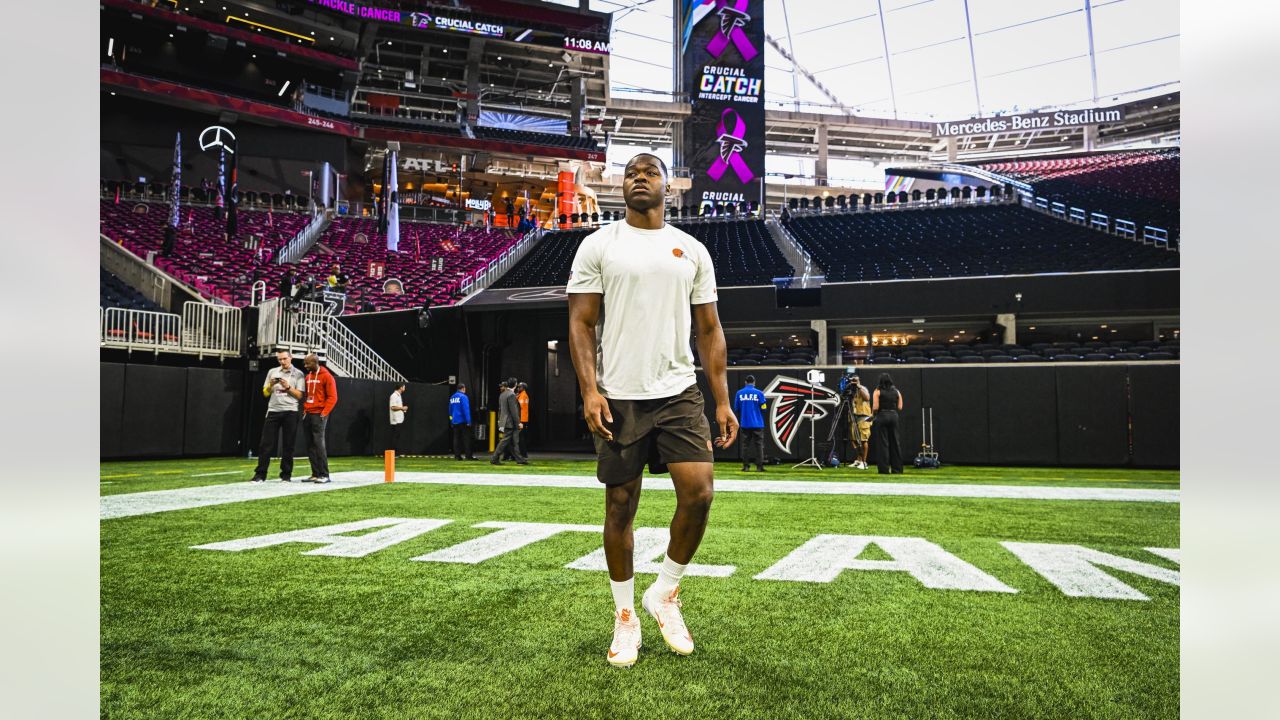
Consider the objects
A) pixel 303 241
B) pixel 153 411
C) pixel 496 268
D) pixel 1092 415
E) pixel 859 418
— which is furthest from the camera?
pixel 303 241

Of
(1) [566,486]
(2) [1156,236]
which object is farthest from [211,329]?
(2) [1156,236]

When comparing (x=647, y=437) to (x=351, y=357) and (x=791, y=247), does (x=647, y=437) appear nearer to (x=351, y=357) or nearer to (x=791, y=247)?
(x=351, y=357)

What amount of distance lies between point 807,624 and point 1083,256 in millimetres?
23022

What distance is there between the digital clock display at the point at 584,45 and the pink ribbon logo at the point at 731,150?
939 cm

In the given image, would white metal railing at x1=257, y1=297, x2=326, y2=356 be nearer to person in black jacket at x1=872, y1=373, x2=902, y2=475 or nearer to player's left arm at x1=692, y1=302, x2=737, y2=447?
person in black jacket at x1=872, y1=373, x2=902, y2=475

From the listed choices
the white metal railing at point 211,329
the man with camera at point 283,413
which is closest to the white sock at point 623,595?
the man with camera at point 283,413

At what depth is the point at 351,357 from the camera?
64.7 feet

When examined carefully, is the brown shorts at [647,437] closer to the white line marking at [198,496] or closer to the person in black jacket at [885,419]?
the white line marking at [198,496]

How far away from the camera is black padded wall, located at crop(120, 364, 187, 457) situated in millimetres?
15516

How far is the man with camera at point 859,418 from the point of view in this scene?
15.2m

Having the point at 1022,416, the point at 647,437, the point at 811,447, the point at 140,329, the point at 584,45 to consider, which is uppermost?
the point at 584,45

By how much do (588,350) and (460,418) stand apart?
1436 centimetres

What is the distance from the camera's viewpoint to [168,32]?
37156 mm
